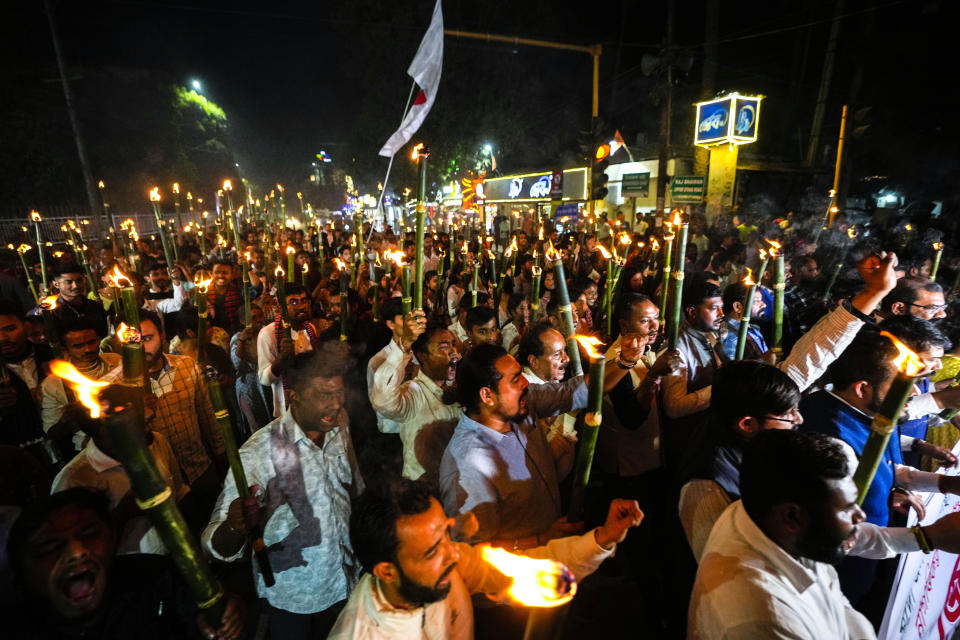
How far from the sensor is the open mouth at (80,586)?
4.94 feet

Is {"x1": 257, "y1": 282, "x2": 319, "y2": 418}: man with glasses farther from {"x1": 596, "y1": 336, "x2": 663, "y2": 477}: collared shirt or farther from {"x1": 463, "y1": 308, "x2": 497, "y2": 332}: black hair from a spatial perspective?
{"x1": 596, "y1": 336, "x2": 663, "y2": 477}: collared shirt

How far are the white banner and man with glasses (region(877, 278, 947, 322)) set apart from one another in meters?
1.48

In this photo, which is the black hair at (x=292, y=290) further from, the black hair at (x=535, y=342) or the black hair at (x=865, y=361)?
the black hair at (x=865, y=361)

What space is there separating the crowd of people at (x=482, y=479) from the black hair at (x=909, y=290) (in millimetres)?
17

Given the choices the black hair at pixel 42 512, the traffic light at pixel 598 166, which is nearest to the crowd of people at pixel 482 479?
the black hair at pixel 42 512

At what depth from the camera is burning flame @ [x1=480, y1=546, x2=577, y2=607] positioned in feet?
4.11

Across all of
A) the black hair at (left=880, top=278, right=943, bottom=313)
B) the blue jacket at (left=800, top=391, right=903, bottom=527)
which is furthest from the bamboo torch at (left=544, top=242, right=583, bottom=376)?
the black hair at (left=880, top=278, right=943, bottom=313)

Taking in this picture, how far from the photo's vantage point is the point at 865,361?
254 cm

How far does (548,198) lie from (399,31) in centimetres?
1035

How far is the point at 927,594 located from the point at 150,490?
384cm

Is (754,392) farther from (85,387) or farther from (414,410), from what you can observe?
(85,387)

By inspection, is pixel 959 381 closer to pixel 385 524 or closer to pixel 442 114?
pixel 385 524

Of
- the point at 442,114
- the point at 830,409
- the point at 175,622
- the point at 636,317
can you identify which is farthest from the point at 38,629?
the point at 442,114

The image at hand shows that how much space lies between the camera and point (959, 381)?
334 centimetres
